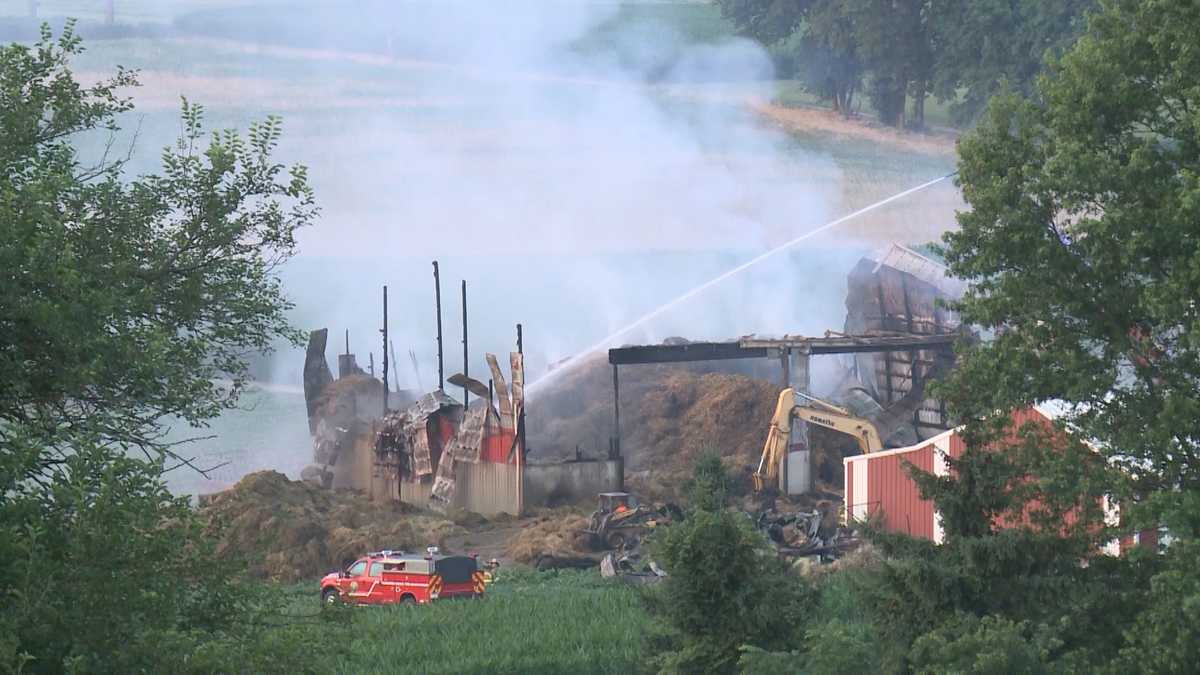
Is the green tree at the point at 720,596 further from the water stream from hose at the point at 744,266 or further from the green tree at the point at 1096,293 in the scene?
the water stream from hose at the point at 744,266

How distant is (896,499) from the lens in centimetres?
3391

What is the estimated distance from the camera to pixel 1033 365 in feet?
56.4

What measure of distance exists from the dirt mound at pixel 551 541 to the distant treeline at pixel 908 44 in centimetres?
4169

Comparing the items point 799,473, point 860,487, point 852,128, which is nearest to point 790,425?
point 799,473

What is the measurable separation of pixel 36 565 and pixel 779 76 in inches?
3268

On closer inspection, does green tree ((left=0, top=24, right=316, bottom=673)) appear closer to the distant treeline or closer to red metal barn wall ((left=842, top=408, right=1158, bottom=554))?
red metal barn wall ((left=842, top=408, right=1158, bottom=554))

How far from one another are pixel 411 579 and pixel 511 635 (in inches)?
248

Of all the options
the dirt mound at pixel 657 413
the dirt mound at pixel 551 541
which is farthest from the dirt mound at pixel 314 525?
the dirt mound at pixel 657 413

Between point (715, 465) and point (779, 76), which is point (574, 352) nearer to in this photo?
point (779, 76)

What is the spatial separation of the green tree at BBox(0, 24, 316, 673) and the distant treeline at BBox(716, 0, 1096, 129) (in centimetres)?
6420

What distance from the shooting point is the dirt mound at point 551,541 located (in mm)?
37531

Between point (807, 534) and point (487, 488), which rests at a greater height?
point (487, 488)

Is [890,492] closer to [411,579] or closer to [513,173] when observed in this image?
[411,579]

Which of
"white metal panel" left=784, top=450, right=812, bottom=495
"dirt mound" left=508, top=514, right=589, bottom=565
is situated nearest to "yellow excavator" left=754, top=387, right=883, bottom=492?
"white metal panel" left=784, top=450, right=812, bottom=495
